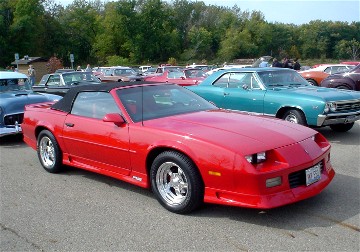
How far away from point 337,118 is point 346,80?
668 cm

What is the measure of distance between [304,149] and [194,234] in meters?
1.45

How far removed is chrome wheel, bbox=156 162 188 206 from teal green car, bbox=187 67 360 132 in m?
4.35

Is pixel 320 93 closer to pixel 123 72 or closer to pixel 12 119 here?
pixel 12 119

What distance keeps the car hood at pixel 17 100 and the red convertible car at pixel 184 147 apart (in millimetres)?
3049

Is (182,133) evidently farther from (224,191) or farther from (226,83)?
(226,83)

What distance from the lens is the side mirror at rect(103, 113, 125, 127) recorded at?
15.9 feet

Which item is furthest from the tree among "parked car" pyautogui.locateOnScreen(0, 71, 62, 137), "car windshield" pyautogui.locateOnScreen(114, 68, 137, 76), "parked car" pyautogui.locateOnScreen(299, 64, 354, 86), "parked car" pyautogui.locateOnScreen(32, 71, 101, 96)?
"parked car" pyautogui.locateOnScreen(0, 71, 62, 137)

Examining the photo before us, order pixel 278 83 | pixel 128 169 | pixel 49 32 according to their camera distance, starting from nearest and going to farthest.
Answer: pixel 128 169 < pixel 278 83 < pixel 49 32

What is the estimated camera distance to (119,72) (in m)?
25.2

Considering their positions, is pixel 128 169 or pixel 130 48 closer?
pixel 128 169

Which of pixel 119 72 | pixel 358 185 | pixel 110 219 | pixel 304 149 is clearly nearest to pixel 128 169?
pixel 110 219

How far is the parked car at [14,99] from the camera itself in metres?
8.55

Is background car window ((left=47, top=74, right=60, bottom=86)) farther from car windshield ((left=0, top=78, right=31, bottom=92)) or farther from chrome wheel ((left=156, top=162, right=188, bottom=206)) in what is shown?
chrome wheel ((left=156, top=162, right=188, bottom=206))

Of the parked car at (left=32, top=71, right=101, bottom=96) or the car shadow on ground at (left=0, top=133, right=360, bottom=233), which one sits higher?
the parked car at (left=32, top=71, right=101, bottom=96)
